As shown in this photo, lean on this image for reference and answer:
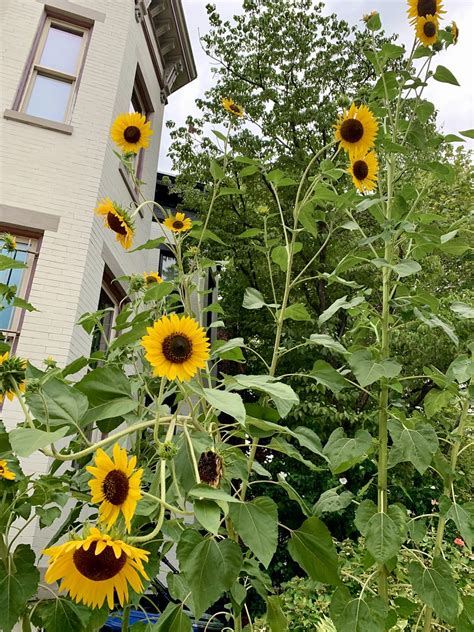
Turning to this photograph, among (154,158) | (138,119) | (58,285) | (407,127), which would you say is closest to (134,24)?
(154,158)

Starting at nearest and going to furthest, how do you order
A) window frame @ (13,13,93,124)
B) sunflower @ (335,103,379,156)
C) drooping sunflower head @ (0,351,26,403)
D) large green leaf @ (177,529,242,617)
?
large green leaf @ (177,529,242,617), drooping sunflower head @ (0,351,26,403), sunflower @ (335,103,379,156), window frame @ (13,13,93,124)

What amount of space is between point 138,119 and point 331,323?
197 inches

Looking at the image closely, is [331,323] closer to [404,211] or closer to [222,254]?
[222,254]

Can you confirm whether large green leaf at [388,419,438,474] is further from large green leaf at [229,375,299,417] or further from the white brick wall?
the white brick wall

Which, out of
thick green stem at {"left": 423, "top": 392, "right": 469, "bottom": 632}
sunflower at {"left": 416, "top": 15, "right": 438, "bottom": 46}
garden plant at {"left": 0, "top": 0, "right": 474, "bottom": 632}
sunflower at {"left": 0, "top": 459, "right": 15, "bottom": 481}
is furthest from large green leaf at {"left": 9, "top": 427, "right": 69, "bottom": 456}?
sunflower at {"left": 416, "top": 15, "right": 438, "bottom": 46}

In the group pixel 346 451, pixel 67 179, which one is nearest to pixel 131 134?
pixel 346 451

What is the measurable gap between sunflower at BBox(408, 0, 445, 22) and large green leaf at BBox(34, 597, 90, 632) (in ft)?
5.97

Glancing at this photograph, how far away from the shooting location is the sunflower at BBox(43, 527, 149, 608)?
67cm

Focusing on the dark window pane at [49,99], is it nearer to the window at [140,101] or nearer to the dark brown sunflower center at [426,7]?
the window at [140,101]

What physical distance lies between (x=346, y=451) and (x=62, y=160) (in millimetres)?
4268

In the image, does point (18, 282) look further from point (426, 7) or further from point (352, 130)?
point (426, 7)

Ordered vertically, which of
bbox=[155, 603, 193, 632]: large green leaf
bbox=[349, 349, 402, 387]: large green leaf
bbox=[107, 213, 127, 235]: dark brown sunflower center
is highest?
bbox=[107, 213, 127, 235]: dark brown sunflower center

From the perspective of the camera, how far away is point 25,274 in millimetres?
4125

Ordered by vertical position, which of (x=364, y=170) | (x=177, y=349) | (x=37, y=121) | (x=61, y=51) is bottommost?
(x=177, y=349)
